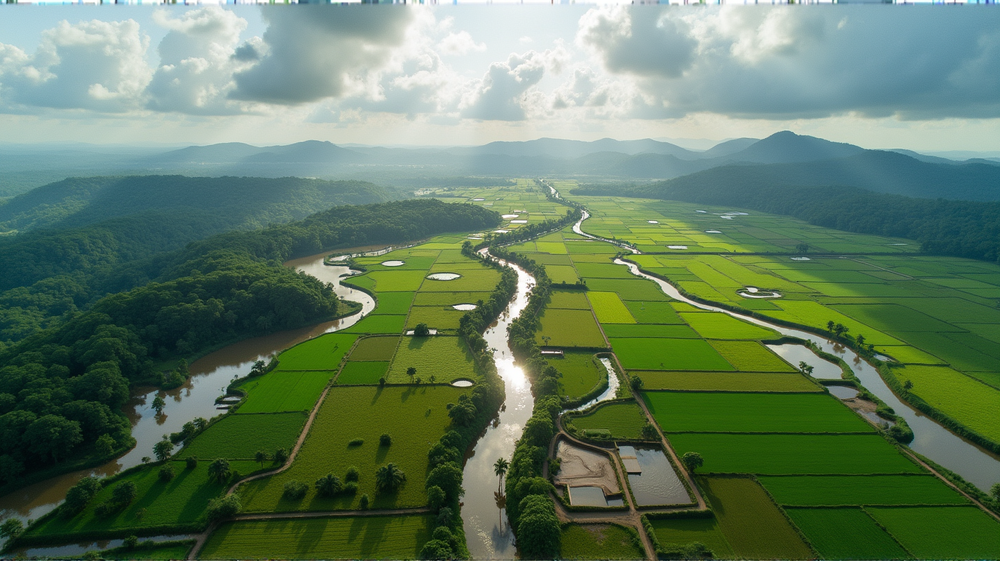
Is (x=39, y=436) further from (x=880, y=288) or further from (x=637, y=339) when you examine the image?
(x=880, y=288)

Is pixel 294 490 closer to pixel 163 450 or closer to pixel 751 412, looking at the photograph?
pixel 163 450

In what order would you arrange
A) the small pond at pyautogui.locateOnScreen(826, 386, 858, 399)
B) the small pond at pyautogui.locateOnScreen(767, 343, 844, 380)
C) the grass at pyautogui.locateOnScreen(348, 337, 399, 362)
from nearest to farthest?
the small pond at pyautogui.locateOnScreen(826, 386, 858, 399)
the small pond at pyautogui.locateOnScreen(767, 343, 844, 380)
the grass at pyautogui.locateOnScreen(348, 337, 399, 362)

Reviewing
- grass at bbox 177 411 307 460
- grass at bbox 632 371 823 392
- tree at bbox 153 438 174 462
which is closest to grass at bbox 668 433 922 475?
grass at bbox 632 371 823 392

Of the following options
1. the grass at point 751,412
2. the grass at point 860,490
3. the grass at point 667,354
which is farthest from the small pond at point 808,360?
the grass at point 860,490

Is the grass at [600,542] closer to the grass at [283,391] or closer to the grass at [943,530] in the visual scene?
the grass at [943,530]

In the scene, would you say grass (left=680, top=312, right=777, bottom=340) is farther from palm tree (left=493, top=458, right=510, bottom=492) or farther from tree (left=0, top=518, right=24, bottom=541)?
tree (left=0, top=518, right=24, bottom=541)
